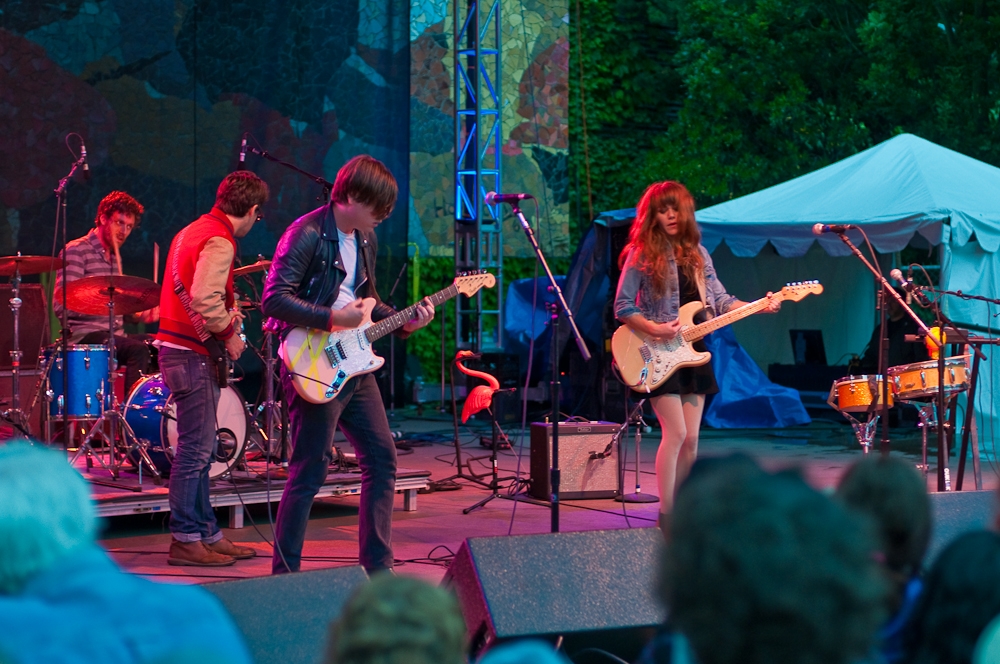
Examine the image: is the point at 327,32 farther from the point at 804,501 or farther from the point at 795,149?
the point at 804,501

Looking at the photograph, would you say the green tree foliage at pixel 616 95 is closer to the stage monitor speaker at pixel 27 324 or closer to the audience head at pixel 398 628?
the stage monitor speaker at pixel 27 324

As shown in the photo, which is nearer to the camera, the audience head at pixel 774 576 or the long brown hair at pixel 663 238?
the audience head at pixel 774 576

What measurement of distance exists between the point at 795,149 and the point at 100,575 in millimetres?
19772

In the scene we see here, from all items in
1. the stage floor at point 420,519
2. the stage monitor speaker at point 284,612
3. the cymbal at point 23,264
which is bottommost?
the stage floor at point 420,519

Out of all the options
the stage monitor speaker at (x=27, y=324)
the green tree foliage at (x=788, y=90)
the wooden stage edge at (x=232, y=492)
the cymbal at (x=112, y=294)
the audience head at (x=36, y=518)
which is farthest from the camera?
the green tree foliage at (x=788, y=90)

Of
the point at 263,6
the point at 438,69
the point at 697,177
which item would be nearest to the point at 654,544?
the point at 263,6

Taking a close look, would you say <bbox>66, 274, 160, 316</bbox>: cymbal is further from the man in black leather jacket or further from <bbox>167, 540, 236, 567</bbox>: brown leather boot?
the man in black leather jacket

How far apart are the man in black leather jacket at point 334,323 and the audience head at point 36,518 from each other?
10.0 feet

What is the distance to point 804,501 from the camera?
1.57 m

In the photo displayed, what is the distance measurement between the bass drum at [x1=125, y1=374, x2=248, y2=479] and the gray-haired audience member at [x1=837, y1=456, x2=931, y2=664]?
5.88 meters

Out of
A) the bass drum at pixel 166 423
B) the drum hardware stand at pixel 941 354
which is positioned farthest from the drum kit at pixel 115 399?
the drum hardware stand at pixel 941 354

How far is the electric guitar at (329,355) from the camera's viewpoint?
4914mm

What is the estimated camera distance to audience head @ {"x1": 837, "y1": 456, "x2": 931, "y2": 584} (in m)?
2.00

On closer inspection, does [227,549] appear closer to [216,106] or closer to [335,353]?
[335,353]
